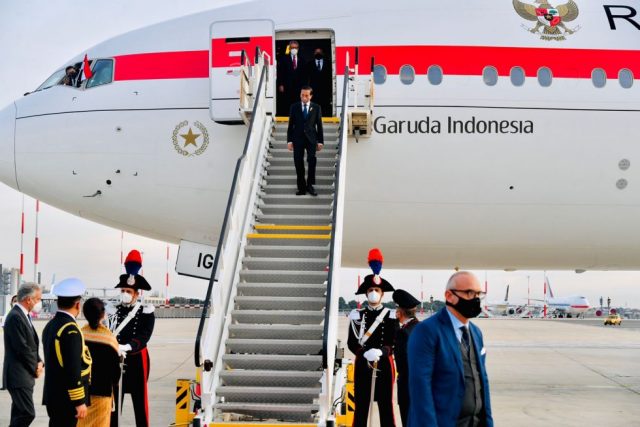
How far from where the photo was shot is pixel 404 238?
37.8 feet

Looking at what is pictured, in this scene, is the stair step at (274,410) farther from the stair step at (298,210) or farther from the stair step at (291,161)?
the stair step at (291,161)

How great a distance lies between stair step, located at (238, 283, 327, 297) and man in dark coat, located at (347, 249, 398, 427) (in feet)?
1.77

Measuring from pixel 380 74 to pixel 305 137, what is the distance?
1.95 m

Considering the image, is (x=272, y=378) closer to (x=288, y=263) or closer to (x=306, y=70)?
(x=288, y=263)

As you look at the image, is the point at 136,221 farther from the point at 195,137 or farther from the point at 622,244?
the point at 622,244

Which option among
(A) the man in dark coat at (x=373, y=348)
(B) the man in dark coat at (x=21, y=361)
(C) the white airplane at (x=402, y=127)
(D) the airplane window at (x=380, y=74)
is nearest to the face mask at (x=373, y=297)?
(A) the man in dark coat at (x=373, y=348)

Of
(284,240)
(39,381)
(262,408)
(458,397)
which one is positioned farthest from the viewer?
(39,381)

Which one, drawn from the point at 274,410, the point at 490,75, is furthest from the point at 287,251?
the point at 490,75

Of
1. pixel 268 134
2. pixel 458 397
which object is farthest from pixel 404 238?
pixel 458 397

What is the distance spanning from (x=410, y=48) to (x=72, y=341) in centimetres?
700

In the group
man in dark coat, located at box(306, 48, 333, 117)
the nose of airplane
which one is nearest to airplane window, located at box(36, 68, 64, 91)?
the nose of airplane

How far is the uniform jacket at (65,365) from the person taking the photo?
227 inches

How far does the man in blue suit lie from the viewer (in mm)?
4266

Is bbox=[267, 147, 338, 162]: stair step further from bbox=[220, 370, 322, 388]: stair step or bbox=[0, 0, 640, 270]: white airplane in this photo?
bbox=[220, 370, 322, 388]: stair step
